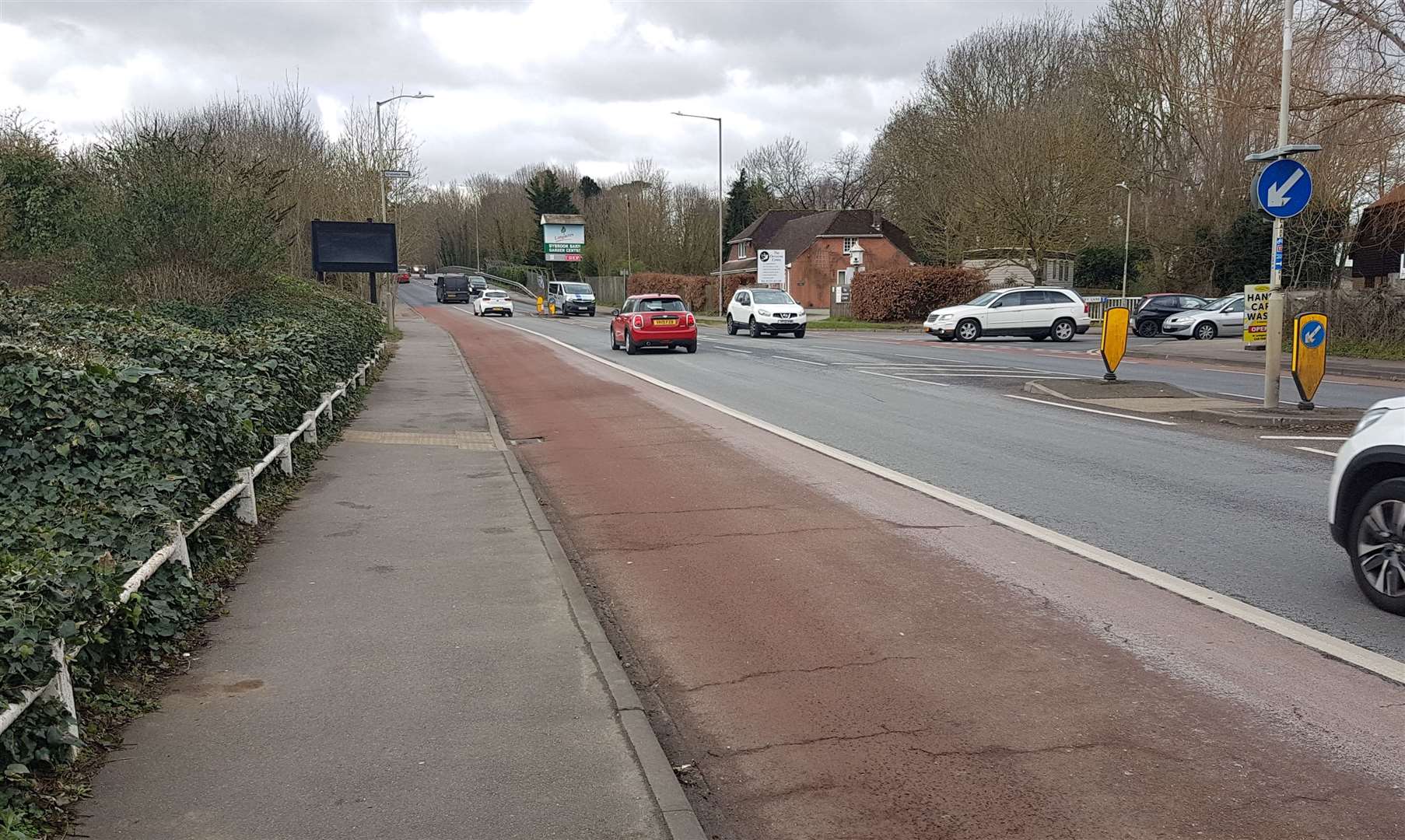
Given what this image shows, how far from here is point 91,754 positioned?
407 centimetres

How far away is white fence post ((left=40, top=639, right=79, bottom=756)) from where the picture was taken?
Answer: 12.8ft

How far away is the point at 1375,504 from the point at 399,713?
5.12 metres

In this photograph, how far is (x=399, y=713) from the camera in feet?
15.0

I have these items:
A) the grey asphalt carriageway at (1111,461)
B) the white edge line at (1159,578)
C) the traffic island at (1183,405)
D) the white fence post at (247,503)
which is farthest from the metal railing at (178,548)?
the traffic island at (1183,405)

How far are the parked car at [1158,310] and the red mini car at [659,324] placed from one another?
1855cm

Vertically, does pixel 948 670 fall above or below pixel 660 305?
below

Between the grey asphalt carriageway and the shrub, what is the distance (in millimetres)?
20776

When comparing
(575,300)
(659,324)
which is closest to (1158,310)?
(659,324)

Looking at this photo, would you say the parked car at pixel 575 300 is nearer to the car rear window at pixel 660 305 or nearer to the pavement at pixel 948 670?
the car rear window at pixel 660 305

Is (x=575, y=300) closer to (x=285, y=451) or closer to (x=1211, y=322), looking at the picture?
(x=1211, y=322)

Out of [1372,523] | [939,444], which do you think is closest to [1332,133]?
[939,444]

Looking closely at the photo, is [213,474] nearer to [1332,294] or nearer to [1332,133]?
[1332,133]

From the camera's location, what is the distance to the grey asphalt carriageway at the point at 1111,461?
6.66 meters

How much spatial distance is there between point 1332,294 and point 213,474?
26.5m
